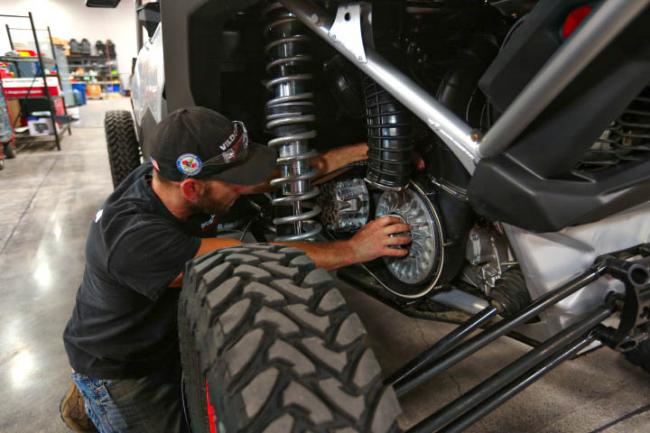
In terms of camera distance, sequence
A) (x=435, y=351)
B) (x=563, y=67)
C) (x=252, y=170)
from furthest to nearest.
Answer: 1. (x=252, y=170)
2. (x=435, y=351)
3. (x=563, y=67)

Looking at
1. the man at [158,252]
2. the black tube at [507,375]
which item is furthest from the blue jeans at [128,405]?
the black tube at [507,375]

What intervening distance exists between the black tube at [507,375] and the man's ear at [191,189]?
843mm

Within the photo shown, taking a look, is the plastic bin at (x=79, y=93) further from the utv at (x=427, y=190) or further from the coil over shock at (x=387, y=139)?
the coil over shock at (x=387, y=139)

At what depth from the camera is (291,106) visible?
4.38 ft

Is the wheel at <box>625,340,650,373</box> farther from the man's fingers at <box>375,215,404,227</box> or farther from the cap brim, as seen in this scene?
the cap brim

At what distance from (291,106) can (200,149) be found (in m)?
0.30

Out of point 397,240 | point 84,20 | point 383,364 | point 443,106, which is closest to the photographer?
point 443,106

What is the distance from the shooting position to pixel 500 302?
1.27 metres

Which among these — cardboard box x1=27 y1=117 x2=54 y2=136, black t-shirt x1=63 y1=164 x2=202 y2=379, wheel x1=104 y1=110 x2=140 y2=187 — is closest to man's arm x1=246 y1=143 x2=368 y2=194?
black t-shirt x1=63 y1=164 x2=202 y2=379

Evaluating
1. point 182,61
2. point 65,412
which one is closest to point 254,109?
point 182,61

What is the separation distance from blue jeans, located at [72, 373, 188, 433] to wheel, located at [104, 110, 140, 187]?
94.9 inches

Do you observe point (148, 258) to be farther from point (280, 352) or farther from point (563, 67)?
point (563, 67)

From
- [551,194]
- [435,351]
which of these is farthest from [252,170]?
[551,194]

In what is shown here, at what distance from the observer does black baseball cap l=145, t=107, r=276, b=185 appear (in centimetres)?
121
